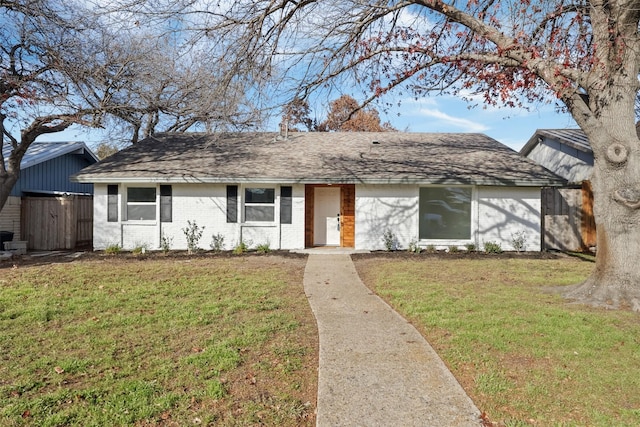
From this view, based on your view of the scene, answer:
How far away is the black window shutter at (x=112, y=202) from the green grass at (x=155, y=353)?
5627 mm

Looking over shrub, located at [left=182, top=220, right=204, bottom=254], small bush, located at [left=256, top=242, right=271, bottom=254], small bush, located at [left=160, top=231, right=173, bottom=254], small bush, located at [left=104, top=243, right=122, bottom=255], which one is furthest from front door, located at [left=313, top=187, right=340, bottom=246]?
small bush, located at [left=104, top=243, right=122, bottom=255]

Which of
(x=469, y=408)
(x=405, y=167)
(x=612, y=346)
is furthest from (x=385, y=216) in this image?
(x=469, y=408)

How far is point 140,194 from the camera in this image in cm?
1422

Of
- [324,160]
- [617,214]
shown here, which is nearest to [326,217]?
[324,160]

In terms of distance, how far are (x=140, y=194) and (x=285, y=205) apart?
497 centimetres

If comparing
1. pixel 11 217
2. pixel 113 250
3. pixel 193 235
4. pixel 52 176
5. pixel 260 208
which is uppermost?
pixel 52 176

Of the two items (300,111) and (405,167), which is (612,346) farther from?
(405,167)

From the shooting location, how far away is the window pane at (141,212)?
46.4 feet

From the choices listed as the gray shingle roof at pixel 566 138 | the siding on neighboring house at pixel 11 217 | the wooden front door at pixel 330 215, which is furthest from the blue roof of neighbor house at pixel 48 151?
the gray shingle roof at pixel 566 138

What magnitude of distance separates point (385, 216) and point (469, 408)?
1056 cm

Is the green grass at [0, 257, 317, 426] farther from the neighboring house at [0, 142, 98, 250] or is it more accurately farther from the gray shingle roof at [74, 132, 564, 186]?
the neighboring house at [0, 142, 98, 250]

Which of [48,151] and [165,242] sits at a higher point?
[48,151]

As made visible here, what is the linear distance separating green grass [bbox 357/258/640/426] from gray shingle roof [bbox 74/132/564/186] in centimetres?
511

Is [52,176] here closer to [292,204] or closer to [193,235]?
[193,235]
